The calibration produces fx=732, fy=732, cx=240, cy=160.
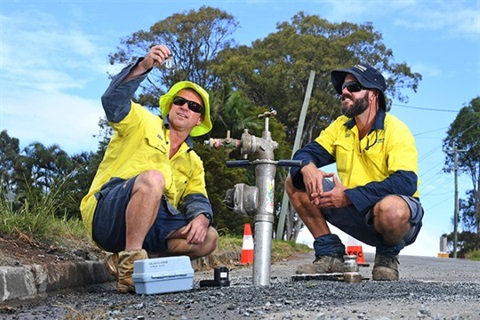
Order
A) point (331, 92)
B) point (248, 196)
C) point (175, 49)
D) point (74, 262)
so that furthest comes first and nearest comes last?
point (175, 49), point (331, 92), point (74, 262), point (248, 196)

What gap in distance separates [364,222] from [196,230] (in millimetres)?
1350

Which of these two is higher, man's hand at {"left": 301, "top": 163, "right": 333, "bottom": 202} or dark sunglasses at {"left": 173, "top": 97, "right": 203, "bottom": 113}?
dark sunglasses at {"left": 173, "top": 97, "right": 203, "bottom": 113}

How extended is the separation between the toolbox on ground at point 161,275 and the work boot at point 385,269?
1.65 metres

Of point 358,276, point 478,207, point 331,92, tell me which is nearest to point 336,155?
point 358,276

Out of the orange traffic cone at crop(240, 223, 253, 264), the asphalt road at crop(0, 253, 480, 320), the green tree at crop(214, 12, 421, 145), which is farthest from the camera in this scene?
the green tree at crop(214, 12, 421, 145)

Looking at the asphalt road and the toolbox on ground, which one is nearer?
the asphalt road

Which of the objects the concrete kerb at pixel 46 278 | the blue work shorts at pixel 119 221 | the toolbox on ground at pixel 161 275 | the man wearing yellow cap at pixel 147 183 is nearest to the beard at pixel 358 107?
the man wearing yellow cap at pixel 147 183

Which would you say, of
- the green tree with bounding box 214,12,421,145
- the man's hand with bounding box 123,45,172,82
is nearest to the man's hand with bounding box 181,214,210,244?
the man's hand with bounding box 123,45,172,82

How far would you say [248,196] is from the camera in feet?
16.9

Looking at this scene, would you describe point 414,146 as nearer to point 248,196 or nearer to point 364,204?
point 364,204

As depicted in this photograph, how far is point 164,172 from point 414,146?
6.45 feet

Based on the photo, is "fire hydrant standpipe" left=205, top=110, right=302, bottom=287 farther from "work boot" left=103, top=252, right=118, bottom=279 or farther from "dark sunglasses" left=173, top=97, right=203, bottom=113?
"work boot" left=103, top=252, right=118, bottom=279

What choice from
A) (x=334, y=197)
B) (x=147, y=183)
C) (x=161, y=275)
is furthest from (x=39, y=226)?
(x=334, y=197)

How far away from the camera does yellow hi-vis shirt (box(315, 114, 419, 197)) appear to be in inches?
223
